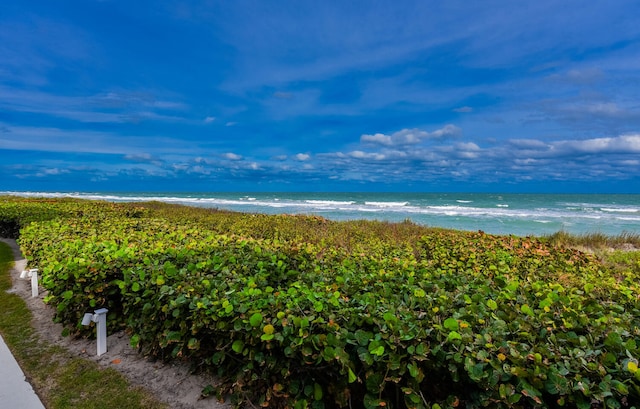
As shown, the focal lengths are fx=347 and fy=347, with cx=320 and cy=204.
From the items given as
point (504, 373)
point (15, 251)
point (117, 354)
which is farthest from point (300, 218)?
point (504, 373)

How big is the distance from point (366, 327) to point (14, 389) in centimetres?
345

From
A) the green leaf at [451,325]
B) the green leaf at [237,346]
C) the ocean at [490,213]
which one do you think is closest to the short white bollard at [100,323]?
the green leaf at [237,346]

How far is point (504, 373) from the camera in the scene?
1915 millimetres

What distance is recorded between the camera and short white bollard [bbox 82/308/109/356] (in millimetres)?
3754

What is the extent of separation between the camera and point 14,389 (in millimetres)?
3287

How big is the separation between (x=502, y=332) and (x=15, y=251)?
12412 mm

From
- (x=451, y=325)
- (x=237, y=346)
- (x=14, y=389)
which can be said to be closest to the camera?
(x=451, y=325)

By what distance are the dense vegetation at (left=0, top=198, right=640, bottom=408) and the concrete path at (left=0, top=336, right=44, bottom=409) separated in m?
0.63

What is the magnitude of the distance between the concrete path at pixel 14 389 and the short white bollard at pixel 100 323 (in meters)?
0.67

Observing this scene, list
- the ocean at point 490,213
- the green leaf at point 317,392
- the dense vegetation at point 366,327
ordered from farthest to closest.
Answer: the ocean at point 490,213
the green leaf at point 317,392
the dense vegetation at point 366,327

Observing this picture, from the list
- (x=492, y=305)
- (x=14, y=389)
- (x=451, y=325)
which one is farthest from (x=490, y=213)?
(x=14, y=389)

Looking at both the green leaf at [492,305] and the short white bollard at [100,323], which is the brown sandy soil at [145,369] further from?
the green leaf at [492,305]

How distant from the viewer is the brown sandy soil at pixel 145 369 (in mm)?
3113

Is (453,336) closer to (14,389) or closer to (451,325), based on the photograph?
(451,325)
